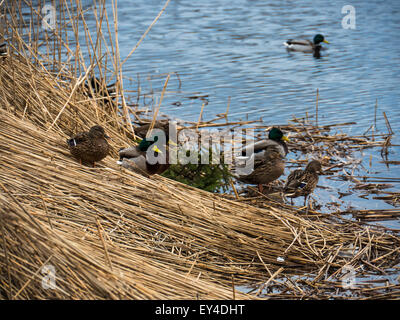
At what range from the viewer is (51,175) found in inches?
152

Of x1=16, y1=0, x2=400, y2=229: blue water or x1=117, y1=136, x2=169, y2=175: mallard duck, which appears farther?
x1=16, y1=0, x2=400, y2=229: blue water

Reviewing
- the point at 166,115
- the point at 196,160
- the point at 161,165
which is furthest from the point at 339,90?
the point at 161,165

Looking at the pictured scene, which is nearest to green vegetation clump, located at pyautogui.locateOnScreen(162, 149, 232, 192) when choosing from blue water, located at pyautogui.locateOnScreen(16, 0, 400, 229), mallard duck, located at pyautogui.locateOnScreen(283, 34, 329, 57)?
blue water, located at pyautogui.locateOnScreen(16, 0, 400, 229)

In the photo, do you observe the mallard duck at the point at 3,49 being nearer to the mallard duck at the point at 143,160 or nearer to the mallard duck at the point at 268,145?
the mallard duck at the point at 143,160

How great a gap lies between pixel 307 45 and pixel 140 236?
7568 mm

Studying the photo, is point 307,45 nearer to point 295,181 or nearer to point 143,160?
point 295,181

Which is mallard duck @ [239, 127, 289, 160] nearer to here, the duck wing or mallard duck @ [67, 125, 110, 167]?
the duck wing

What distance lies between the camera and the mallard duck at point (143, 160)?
453 cm

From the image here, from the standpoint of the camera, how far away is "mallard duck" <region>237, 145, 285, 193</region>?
515 cm

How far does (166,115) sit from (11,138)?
331cm

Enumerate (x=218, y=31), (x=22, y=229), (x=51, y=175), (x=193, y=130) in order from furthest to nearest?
1. (x=218, y=31)
2. (x=193, y=130)
3. (x=51, y=175)
4. (x=22, y=229)

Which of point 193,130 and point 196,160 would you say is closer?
point 196,160

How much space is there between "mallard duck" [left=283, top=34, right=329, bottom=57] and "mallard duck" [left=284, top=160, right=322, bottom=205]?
5745mm
